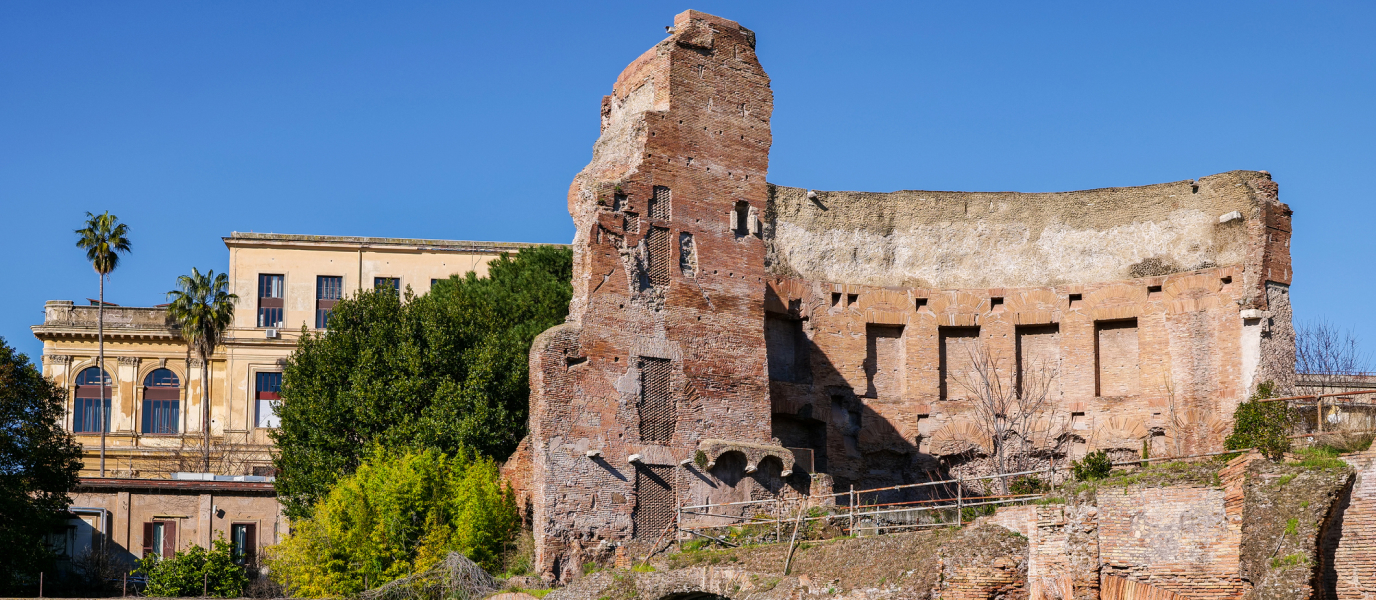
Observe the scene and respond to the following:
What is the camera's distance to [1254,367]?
98.7ft

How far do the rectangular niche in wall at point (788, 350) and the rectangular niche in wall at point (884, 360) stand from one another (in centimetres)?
140

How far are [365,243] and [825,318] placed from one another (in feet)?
85.8

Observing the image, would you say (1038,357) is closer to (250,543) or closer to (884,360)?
(884,360)

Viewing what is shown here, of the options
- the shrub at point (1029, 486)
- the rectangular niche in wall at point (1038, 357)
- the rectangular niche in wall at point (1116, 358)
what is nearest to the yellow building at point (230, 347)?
the rectangular niche in wall at point (1038, 357)

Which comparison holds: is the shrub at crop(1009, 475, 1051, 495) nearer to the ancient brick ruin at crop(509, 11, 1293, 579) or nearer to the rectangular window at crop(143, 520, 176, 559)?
the ancient brick ruin at crop(509, 11, 1293, 579)

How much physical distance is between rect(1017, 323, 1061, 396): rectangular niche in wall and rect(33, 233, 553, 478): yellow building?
23.8 metres

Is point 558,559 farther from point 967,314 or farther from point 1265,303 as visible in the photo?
point 1265,303

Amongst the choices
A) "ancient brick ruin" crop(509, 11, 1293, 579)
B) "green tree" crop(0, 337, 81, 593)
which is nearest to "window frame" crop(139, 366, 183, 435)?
"green tree" crop(0, 337, 81, 593)

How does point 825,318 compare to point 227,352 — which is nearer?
point 825,318

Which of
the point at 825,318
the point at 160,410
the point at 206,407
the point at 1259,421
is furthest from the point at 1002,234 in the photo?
the point at 160,410

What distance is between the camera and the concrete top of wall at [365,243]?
176 feet

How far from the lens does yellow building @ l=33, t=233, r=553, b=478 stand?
51.4 metres

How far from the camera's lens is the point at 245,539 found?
129 feet

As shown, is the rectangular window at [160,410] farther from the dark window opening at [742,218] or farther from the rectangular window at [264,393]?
the dark window opening at [742,218]
